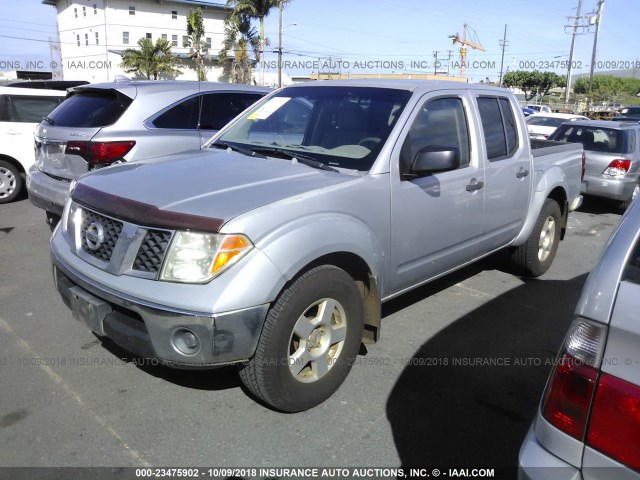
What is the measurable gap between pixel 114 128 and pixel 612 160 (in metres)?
8.01

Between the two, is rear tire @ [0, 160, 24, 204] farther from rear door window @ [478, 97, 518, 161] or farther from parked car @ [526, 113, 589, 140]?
parked car @ [526, 113, 589, 140]

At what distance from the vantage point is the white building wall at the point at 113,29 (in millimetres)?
47625

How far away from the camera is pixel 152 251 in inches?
105

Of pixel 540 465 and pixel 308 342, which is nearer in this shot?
pixel 540 465

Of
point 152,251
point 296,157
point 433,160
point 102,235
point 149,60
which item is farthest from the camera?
point 149,60

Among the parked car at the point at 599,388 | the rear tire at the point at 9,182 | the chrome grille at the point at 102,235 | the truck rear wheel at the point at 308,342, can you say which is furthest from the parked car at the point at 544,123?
the parked car at the point at 599,388

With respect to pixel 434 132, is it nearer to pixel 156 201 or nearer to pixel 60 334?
pixel 156 201

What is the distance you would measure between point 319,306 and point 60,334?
86.5 inches

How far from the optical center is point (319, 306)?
2.97 m

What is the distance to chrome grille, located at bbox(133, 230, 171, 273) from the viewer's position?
2.63 metres

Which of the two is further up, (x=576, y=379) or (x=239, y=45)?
(x=239, y=45)

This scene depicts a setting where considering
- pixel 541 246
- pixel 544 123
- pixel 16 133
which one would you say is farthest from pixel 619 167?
pixel 544 123

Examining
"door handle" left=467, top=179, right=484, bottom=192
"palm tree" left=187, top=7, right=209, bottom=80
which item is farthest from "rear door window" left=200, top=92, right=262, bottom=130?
"palm tree" left=187, top=7, right=209, bottom=80

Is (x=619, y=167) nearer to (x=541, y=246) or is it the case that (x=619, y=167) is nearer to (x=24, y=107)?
(x=541, y=246)
